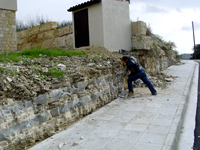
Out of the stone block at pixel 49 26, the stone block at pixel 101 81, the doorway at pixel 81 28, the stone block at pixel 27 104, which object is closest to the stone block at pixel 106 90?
the stone block at pixel 101 81

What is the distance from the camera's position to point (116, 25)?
9.47 metres

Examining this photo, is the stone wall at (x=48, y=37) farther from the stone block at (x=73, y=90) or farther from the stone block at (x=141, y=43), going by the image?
the stone block at (x=73, y=90)

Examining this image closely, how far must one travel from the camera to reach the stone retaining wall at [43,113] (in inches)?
120

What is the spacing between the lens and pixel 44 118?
371 cm

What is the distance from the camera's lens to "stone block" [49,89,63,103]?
3.89m

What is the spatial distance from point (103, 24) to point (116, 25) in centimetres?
86

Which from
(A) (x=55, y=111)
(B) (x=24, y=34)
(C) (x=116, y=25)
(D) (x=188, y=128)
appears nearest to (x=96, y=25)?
(C) (x=116, y=25)

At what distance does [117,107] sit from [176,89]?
128 inches

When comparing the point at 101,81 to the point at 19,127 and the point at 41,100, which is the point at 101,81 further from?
the point at 19,127

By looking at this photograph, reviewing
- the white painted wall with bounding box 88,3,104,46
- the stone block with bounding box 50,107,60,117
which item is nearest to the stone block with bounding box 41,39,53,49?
the white painted wall with bounding box 88,3,104,46

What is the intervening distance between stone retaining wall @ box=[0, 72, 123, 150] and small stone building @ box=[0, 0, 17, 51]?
24.5 feet

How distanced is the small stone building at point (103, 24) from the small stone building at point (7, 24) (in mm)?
3483

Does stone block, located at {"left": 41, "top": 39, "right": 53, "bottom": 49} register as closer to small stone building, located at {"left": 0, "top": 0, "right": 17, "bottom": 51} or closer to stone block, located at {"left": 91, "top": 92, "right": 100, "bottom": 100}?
small stone building, located at {"left": 0, "top": 0, "right": 17, "bottom": 51}

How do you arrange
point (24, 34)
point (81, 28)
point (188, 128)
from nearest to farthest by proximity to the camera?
point (188, 128)
point (81, 28)
point (24, 34)
